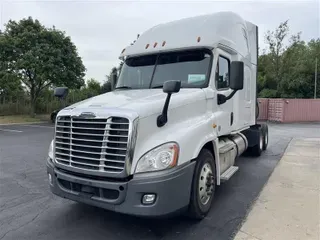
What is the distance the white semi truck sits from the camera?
10.0ft

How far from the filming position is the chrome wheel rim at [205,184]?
3.74m

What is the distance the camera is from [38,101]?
2522 cm

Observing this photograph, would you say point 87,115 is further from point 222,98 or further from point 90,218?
point 222,98

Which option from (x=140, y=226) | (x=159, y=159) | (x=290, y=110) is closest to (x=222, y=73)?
(x=159, y=159)

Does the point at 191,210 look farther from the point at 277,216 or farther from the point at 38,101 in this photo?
the point at 38,101

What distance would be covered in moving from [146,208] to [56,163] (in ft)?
4.59

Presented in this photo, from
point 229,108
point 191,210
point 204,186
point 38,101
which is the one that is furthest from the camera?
point 38,101

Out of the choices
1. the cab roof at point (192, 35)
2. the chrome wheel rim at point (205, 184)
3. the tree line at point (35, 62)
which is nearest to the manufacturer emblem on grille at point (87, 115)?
the chrome wheel rim at point (205, 184)

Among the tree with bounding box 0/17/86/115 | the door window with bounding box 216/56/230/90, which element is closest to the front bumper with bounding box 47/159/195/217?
the door window with bounding box 216/56/230/90

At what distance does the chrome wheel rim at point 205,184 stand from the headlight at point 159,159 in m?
0.78

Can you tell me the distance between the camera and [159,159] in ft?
10.1

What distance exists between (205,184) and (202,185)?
3.3 inches

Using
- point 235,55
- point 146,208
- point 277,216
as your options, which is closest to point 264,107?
point 235,55

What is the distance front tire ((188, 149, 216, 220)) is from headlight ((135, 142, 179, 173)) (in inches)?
22.4
